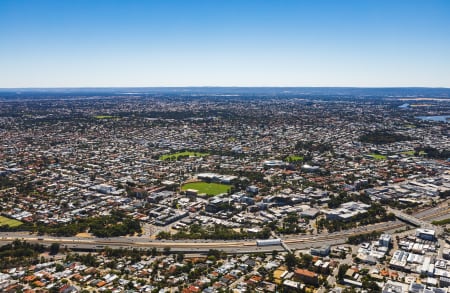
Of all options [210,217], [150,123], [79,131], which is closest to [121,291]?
[210,217]

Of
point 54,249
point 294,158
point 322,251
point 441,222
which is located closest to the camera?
point 322,251

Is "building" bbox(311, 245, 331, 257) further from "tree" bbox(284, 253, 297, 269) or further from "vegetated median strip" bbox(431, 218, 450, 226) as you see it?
"vegetated median strip" bbox(431, 218, 450, 226)

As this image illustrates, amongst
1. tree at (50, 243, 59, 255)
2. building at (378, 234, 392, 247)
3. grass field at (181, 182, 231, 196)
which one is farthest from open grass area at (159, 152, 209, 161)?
building at (378, 234, 392, 247)

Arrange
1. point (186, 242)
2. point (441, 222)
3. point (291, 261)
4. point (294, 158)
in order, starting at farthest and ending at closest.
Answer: point (294, 158) < point (441, 222) < point (186, 242) < point (291, 261)

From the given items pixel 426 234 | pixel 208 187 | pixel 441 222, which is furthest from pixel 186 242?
pixel 441 222

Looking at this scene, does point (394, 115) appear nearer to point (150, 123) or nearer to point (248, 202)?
point (150, 123)

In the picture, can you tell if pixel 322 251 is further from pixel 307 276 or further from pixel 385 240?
pixel 385 240

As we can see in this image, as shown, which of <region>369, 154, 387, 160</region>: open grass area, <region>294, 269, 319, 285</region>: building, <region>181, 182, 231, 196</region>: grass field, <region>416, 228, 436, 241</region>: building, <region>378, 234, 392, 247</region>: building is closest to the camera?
<region>294, 269, 319, 285</region>: building

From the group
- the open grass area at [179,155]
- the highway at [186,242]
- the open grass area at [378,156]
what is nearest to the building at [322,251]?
the highway at [186,242]

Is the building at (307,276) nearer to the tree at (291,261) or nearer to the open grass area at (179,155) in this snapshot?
the tree at (291,261)
